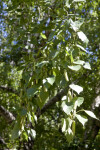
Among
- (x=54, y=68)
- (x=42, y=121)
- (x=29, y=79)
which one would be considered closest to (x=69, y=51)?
(x=54, y=68)

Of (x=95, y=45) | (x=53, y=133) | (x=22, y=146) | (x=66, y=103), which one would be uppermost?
(x=66, y=103)

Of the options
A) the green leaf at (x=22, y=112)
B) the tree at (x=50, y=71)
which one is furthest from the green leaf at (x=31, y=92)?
the green leaf at (x=22, y=112)

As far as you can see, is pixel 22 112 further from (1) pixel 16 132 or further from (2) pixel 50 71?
(2) pixel 50 71

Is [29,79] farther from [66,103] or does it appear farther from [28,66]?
[66,103]

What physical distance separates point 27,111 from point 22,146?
7.73ft

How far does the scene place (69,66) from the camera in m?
0.88

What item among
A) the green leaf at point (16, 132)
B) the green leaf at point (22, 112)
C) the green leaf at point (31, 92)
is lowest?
the green leaf at point (16, 132)

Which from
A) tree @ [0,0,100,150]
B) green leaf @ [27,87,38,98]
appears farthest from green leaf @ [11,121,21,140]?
green leaf @ [27,87,38,98]

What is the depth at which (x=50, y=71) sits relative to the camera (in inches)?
38.6

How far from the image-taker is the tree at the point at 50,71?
903 millimetres

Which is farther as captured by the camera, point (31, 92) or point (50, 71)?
point (50, 71)

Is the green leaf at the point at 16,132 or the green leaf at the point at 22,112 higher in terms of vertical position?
the green leaf at the point at 22,112

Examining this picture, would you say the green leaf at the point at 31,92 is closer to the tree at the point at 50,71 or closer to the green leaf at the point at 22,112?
the tree at the point at 50,71

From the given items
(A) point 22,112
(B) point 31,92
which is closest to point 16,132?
(A) point 22,112
